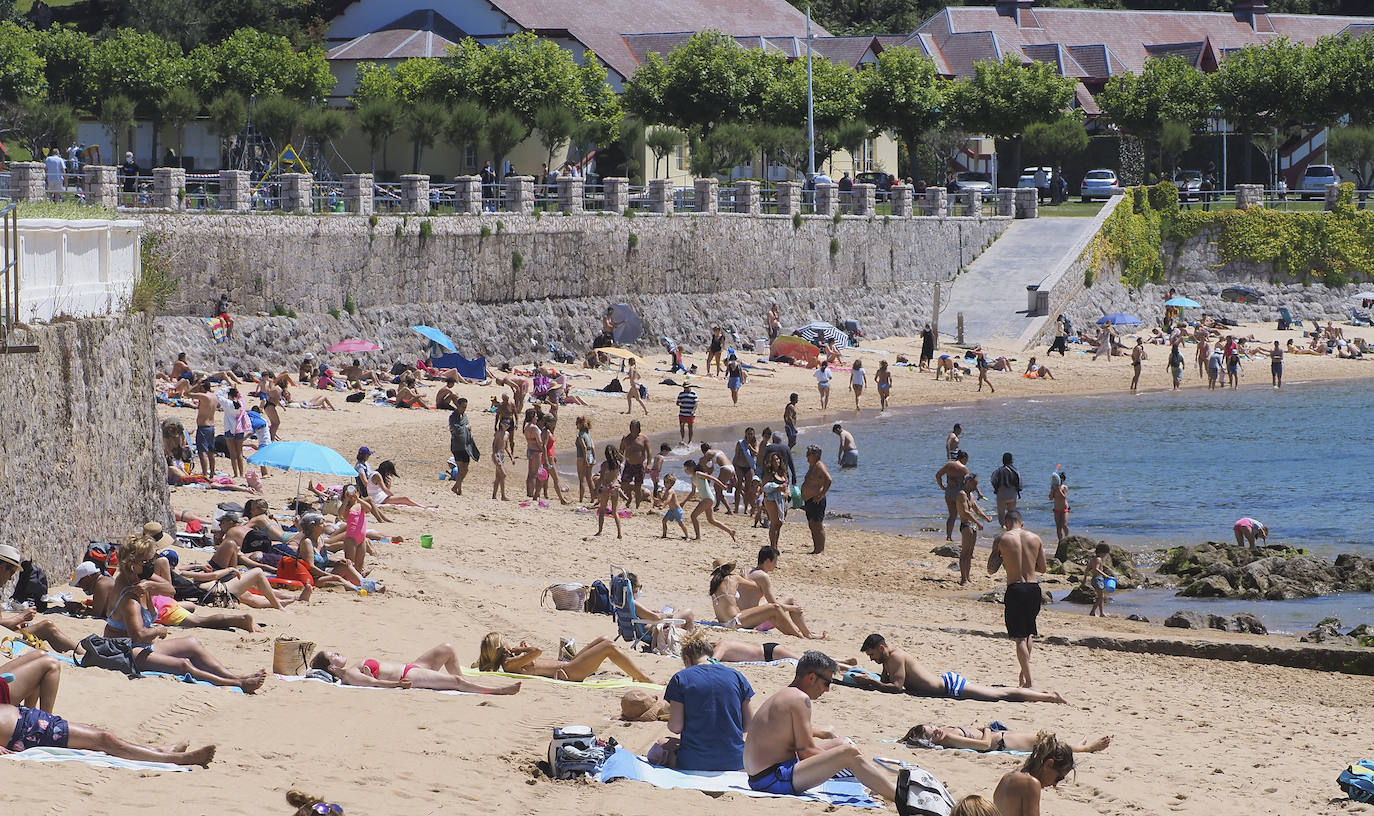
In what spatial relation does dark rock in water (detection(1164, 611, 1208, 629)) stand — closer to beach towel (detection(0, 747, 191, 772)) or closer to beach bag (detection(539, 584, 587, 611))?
beach bag (detection(539, 584, 587, 611))

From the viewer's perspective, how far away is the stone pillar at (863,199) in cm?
3959

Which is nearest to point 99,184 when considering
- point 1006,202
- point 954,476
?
point 954,476

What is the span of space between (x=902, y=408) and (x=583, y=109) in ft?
57.3

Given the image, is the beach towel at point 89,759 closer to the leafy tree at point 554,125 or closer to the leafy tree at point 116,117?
the leafy tree at point 554,125

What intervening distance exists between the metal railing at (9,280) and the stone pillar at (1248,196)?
1531 inches

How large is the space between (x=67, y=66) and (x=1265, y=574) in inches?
1634

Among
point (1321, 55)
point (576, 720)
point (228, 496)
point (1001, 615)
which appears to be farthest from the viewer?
point (1321, 55)

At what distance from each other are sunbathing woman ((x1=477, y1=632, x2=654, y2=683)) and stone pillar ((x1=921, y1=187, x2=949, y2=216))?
3222 centimetres

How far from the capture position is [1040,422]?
29.5 m

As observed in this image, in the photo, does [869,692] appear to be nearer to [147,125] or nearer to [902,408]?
[902,408]

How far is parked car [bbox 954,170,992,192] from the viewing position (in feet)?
160

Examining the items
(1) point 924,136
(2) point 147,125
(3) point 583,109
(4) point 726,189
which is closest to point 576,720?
(4) point 726,189

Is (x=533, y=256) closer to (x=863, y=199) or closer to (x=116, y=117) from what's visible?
(x=863, y=199)

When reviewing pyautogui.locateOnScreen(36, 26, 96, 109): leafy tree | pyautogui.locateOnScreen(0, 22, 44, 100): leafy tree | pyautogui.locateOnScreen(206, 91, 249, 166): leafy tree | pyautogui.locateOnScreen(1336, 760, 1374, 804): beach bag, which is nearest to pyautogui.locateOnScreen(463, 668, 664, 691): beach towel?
pyautogui.locateOnScreen(1336, 760, 1374, 804): beach bag
